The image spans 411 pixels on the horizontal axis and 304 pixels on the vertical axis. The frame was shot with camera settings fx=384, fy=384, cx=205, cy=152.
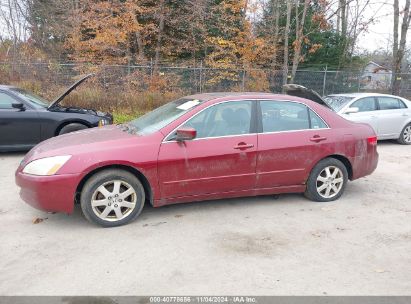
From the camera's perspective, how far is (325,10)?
1917 centimetres

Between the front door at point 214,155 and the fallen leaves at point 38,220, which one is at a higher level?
the front door at point 214,155

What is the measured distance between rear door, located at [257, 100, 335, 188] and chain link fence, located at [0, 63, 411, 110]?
9797 millimetres

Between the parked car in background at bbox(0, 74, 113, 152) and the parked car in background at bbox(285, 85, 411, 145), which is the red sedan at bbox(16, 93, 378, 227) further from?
the parked car in background at bbox(285, 85, 411, 145)

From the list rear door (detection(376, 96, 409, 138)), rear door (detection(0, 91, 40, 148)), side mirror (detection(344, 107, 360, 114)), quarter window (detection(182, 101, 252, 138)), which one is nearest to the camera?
quarter window (detection(182, 101, 252, 138))

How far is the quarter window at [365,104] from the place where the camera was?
959 centimetres

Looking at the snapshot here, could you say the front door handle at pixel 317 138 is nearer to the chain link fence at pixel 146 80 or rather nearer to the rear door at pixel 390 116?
the rear door at pixel 390 116

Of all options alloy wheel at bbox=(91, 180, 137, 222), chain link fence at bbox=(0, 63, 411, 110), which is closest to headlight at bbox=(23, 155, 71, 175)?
alloy wheel at bbox=(91, 180, 137, 222)

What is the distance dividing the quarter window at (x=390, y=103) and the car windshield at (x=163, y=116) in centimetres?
669

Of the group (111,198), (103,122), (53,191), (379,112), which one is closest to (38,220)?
(53,191)

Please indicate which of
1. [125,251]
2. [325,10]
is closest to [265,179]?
[125,251]

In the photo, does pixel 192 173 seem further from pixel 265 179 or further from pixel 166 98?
pixel 166 98

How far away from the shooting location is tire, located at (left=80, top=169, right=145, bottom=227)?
14.3ft

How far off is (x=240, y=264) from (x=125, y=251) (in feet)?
3.82

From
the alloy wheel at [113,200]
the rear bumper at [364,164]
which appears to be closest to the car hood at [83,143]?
the alloy wheel at [113,200]
